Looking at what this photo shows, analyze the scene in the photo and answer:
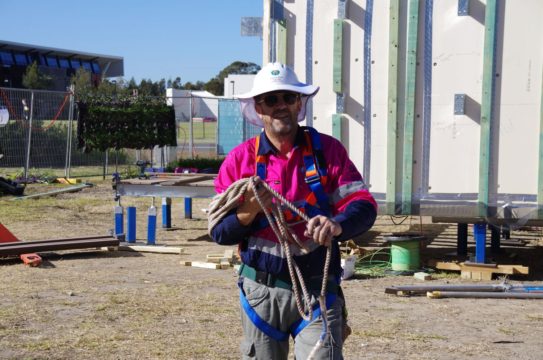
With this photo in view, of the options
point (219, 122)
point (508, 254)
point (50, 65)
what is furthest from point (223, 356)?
point (50, 65)

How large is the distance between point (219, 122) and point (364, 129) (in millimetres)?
15158

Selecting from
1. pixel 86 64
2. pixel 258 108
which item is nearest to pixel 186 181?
pixel 258 108

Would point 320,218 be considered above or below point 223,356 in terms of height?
above

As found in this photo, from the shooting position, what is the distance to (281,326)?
370 centimetres

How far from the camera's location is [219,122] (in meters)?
24.7

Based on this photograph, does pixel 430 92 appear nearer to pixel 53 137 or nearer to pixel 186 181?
pixel 186 181

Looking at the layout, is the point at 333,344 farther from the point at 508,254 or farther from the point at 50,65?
the point at 50,65

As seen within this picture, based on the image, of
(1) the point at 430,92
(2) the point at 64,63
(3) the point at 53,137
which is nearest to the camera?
(1) the point at 430,92

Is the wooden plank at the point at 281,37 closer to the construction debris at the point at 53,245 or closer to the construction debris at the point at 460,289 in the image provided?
the construction debris at the point at 460,289

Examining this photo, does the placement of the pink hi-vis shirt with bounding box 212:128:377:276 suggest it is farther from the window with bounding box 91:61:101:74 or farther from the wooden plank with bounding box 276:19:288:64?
the window with bounding box 91:61:101:74

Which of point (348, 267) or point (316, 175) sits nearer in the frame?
point (316, 175)

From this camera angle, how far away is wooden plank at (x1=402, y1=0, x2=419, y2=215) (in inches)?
371

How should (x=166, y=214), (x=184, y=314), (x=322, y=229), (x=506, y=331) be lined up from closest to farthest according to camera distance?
1. (x=322, y=229)
2. (x=506, y=331)
3. (x=184, y=314)
4. (x=166, y=214)

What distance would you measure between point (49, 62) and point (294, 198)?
217 feet
